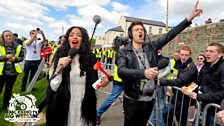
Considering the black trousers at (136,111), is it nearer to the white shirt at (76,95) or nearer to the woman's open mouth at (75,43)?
the white shirt at (76,95)

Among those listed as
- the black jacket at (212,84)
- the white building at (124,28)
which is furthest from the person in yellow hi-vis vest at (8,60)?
the white building at (124,28)

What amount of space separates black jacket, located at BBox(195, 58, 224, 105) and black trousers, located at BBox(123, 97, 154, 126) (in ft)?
2.95

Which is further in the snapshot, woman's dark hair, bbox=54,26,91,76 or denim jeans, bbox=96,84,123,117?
denim jeans, bbox=96,84,123,117

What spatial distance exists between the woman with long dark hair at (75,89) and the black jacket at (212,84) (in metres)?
1.69

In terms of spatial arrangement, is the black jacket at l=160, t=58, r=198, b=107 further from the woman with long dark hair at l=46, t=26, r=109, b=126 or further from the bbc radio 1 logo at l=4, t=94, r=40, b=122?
the bbc radio 1 logo at l=4, t=94, r=40, b=122

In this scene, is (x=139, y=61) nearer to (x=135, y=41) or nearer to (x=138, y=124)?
(x=135, y=41)

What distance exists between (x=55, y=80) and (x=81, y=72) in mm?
324

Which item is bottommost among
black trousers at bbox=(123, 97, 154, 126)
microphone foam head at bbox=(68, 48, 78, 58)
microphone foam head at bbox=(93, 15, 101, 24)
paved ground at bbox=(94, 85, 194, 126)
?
paved ground at bbox=(94, 85, 194, 126)

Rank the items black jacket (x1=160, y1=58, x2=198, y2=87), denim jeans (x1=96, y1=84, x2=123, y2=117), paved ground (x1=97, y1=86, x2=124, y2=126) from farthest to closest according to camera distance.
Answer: paved ground (x1=97, y1=86, x2=124, y2=126) → denim jeans (x1=96, y1=84, x2=123, y2=117) → black jacket (x1=160, y1=58, x2=198, y2=87)

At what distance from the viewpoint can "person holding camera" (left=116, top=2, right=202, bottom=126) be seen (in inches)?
112

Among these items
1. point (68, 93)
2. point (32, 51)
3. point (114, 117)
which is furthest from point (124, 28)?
point (68, 93)

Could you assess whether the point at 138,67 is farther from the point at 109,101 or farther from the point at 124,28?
the point at 124,28

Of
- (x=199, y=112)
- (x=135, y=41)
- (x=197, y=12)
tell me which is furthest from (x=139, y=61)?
(x=199, y=112)

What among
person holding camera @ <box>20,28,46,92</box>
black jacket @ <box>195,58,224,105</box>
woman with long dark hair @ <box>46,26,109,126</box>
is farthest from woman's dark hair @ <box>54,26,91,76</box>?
person holding camera @ <box>20,28,46,92</box>
